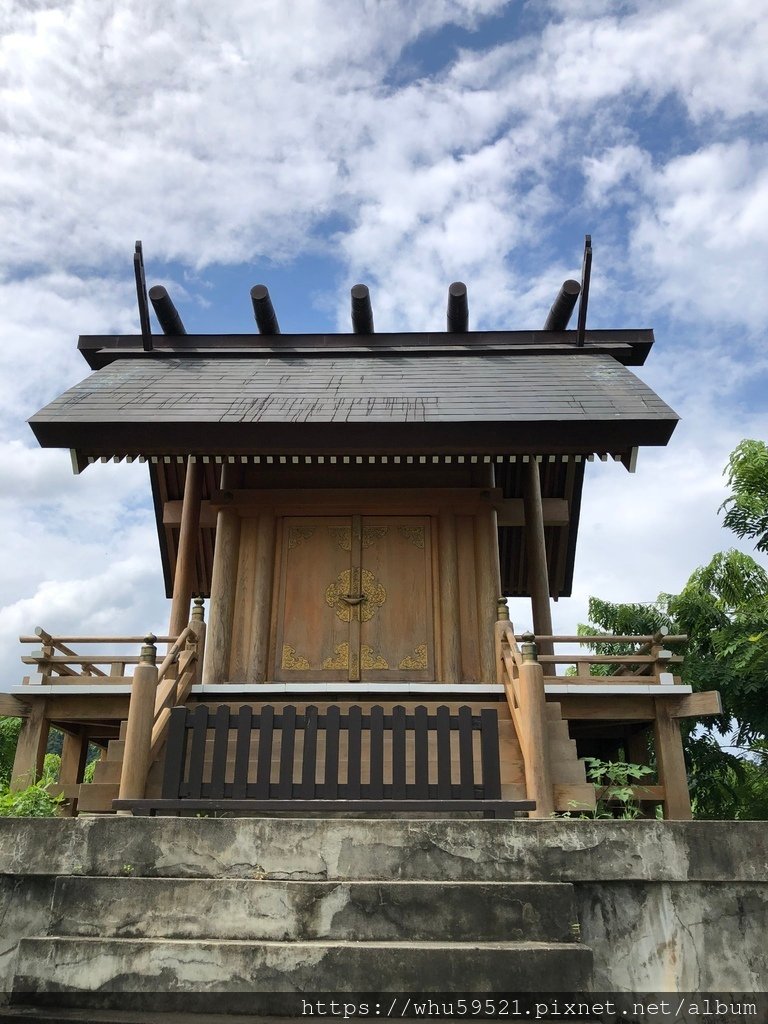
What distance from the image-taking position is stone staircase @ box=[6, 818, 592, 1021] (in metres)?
3.65

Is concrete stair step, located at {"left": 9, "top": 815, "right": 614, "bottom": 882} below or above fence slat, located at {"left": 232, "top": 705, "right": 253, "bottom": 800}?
below

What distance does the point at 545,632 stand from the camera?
34.2 feet

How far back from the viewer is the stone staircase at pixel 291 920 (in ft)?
12.0

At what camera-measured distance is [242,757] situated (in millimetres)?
5293

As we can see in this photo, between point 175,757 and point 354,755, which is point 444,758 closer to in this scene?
point 354,755

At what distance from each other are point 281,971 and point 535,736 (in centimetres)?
369

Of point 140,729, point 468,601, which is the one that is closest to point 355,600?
point 468,601

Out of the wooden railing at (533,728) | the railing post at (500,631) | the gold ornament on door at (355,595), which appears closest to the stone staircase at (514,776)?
the wooden railing at (533,728)

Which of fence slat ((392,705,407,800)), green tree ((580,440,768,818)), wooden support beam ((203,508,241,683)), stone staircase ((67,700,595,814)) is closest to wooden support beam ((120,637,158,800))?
stone staircase ((67,700,595,814))

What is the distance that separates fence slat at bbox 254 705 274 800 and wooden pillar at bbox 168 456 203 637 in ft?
16.4

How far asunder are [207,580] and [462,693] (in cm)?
795

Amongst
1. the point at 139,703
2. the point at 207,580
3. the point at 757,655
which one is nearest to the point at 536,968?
the point at 139,703

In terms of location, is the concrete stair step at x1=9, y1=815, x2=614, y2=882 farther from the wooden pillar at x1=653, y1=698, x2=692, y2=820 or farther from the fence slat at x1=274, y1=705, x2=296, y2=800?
the wooden pillar at x1=653, y1=698, x2=692, y2=820

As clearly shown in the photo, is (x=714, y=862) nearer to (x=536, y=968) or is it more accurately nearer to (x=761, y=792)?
(x=536, y=968)
